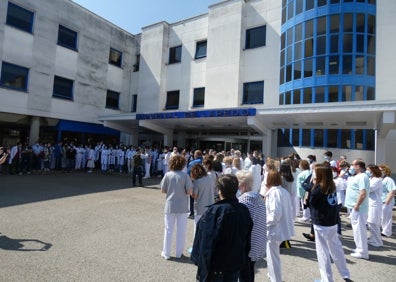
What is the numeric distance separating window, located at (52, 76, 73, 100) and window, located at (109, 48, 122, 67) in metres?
4.88

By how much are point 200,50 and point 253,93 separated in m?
6.51

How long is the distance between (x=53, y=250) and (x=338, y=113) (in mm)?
12181

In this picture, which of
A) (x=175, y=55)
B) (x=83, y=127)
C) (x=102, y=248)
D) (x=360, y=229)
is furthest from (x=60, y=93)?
(x=360, y=229)

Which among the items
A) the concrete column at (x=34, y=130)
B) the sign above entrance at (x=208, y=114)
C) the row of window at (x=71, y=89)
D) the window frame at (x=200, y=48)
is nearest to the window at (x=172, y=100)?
the row of window at (x=71, y=89)

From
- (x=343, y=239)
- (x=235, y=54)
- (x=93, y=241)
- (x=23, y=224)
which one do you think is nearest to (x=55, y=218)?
(x=23, y=224)

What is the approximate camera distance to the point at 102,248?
204 inches

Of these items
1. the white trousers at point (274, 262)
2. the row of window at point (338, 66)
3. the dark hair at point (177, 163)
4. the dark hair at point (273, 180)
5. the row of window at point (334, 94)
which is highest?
the row of window at point (338, 66)

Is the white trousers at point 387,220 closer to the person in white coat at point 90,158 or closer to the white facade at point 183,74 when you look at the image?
the white facade at point 183,74

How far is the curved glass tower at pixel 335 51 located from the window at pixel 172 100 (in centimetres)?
1033

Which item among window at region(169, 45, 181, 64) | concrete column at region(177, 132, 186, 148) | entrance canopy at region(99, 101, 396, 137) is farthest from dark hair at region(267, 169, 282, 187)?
window at region(169, 45, 181, 64)

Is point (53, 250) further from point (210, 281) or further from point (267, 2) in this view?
point (267, 2)

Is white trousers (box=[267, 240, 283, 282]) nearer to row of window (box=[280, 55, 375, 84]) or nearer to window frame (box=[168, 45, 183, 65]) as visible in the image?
row of window (box=[280, 55, 375, 84])

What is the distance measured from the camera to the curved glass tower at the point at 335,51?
1650 cm

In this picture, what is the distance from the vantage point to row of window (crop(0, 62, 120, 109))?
17531 millimetres
